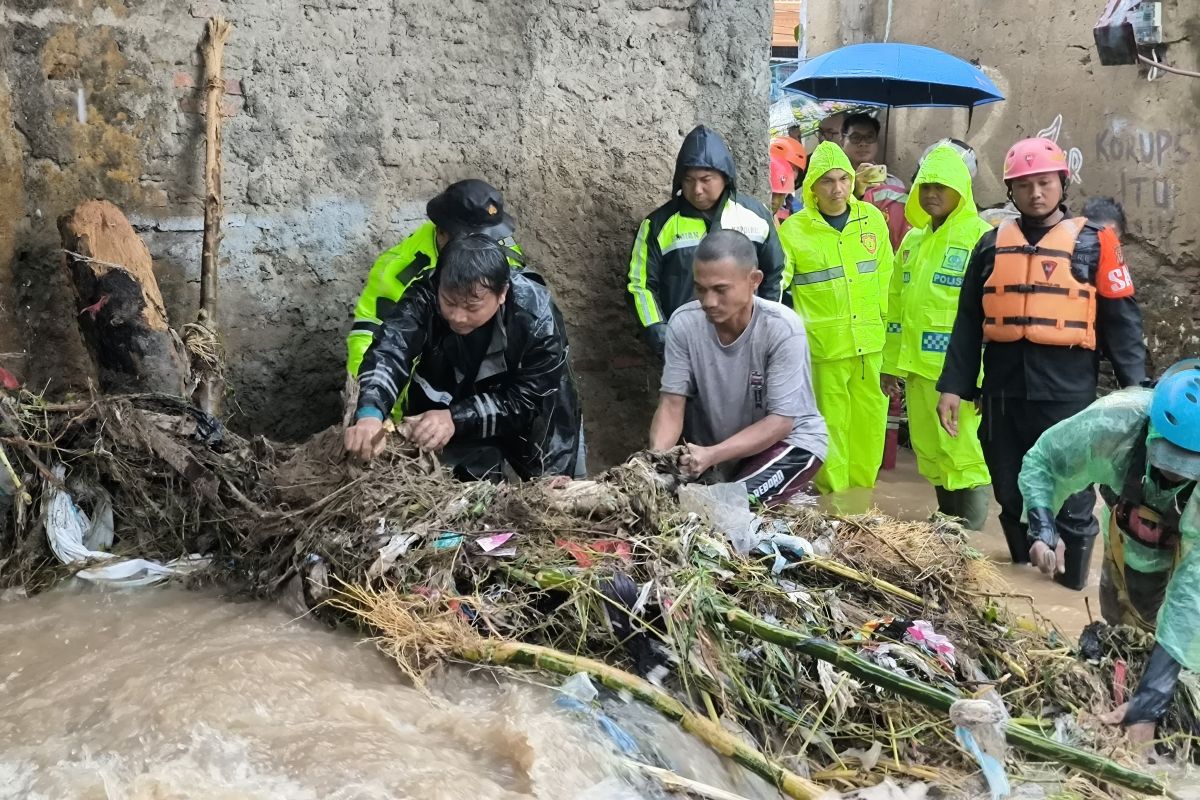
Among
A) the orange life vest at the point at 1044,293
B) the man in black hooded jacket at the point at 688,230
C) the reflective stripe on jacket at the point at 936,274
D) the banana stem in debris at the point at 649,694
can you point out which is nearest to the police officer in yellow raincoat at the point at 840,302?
the reflective stripe on jacket at the point at 936,274

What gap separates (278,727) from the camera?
91.6 inches

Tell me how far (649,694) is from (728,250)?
1.73 metres

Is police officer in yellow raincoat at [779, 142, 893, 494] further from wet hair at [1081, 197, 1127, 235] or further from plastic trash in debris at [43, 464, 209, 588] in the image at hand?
plastic trash in debris at [43, 464, 209, 588]

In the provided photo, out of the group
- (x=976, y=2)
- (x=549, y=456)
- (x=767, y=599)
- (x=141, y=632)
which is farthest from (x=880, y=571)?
(x=976, y=2)

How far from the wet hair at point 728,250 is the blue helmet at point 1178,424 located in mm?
1336

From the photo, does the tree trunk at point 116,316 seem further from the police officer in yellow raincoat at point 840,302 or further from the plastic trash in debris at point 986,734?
the police officer in yellow raincoat at point 840,302

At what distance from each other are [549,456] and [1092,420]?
1.89m

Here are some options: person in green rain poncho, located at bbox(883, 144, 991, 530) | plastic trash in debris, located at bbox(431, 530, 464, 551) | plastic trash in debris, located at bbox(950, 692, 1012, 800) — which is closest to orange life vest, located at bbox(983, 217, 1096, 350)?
person in green rain poncho, located at bbox(883, 144, 991, 530)

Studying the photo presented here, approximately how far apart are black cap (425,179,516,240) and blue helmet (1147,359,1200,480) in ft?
8.00

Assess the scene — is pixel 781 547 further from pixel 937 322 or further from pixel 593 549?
pixel 937 322

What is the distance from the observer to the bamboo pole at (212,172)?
4262 mm

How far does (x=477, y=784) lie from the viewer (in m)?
2.18

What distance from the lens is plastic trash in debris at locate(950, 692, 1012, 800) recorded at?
94.3 inches

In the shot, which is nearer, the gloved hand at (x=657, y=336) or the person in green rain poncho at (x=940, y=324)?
the gloved hand at (x=657, y=336)
